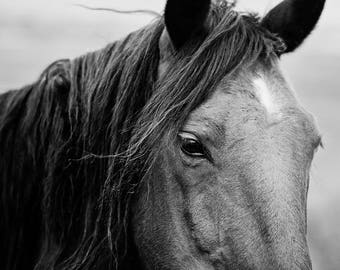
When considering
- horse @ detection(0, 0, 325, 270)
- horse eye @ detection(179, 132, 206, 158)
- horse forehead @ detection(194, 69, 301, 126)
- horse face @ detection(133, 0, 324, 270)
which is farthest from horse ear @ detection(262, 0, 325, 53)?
horse eye @ detection(179, 132, 206, 158)

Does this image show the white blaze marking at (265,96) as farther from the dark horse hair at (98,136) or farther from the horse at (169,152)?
the dark horse hair at (98,136)

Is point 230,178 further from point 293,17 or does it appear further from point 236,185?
point 293,17

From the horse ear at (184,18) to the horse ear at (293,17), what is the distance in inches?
14.8

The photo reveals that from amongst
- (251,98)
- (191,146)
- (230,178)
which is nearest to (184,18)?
(251,98)

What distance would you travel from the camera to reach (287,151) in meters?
2.44

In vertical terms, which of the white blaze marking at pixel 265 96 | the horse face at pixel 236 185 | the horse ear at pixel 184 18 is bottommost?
the horse face at pixel 236 185

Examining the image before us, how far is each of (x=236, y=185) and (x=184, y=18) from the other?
80 cm

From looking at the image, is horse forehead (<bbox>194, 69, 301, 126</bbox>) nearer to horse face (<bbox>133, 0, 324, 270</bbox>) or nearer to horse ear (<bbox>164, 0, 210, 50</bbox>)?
horse face (<bbox>133, 0, 324, 270</bbox>)

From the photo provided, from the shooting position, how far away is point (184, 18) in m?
2.78

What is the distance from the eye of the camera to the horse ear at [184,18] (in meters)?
2.75

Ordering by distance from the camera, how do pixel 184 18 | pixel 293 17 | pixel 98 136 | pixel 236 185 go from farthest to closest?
1. pixel 293 17
2. pixel 98 136
3. pixel 184 18
4. pixel 236 185

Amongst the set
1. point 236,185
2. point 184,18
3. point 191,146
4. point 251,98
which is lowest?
point 236,185

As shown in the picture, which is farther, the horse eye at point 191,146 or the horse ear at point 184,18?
the horse ear at point 184,18

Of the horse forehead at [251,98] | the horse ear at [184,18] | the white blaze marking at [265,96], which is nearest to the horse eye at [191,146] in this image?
the horse forehead at [251,98]
